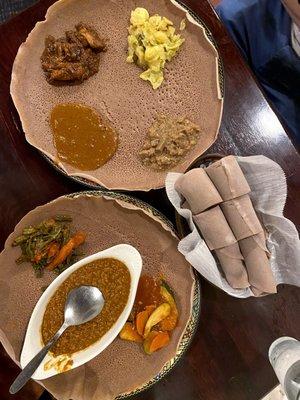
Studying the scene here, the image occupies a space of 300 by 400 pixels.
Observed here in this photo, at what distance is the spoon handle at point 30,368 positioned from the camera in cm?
207

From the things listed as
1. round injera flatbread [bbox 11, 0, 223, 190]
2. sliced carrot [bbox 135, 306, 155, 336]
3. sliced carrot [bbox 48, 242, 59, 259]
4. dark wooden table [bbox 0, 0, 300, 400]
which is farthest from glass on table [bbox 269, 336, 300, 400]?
sliced carrot [bbox 48, 242, 59, 259]

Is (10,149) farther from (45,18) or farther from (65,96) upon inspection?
(45,18)

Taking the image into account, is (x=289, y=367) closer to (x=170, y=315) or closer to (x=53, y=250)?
(x=170, y=315)

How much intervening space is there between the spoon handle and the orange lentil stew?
2.6 inches

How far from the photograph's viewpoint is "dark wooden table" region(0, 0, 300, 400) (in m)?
2.36

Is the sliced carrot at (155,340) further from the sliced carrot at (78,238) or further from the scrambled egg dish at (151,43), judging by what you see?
the scrambled egg dish at (151,43)

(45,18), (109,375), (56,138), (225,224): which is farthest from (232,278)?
(45,18)

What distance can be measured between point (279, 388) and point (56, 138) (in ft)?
4.55

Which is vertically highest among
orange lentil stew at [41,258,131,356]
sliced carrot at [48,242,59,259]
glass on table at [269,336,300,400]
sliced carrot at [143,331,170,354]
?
sliced carrot at [48,242,59,259]

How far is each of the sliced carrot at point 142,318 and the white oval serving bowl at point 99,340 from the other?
8 centimetres

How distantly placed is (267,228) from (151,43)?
858mm

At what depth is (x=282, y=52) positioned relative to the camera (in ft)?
8.75

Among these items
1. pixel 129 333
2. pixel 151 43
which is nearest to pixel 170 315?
pixel 129 333

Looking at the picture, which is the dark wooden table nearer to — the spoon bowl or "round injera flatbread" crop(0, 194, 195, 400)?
"round injera flatbread" crop(0, 194, 195, 400)
